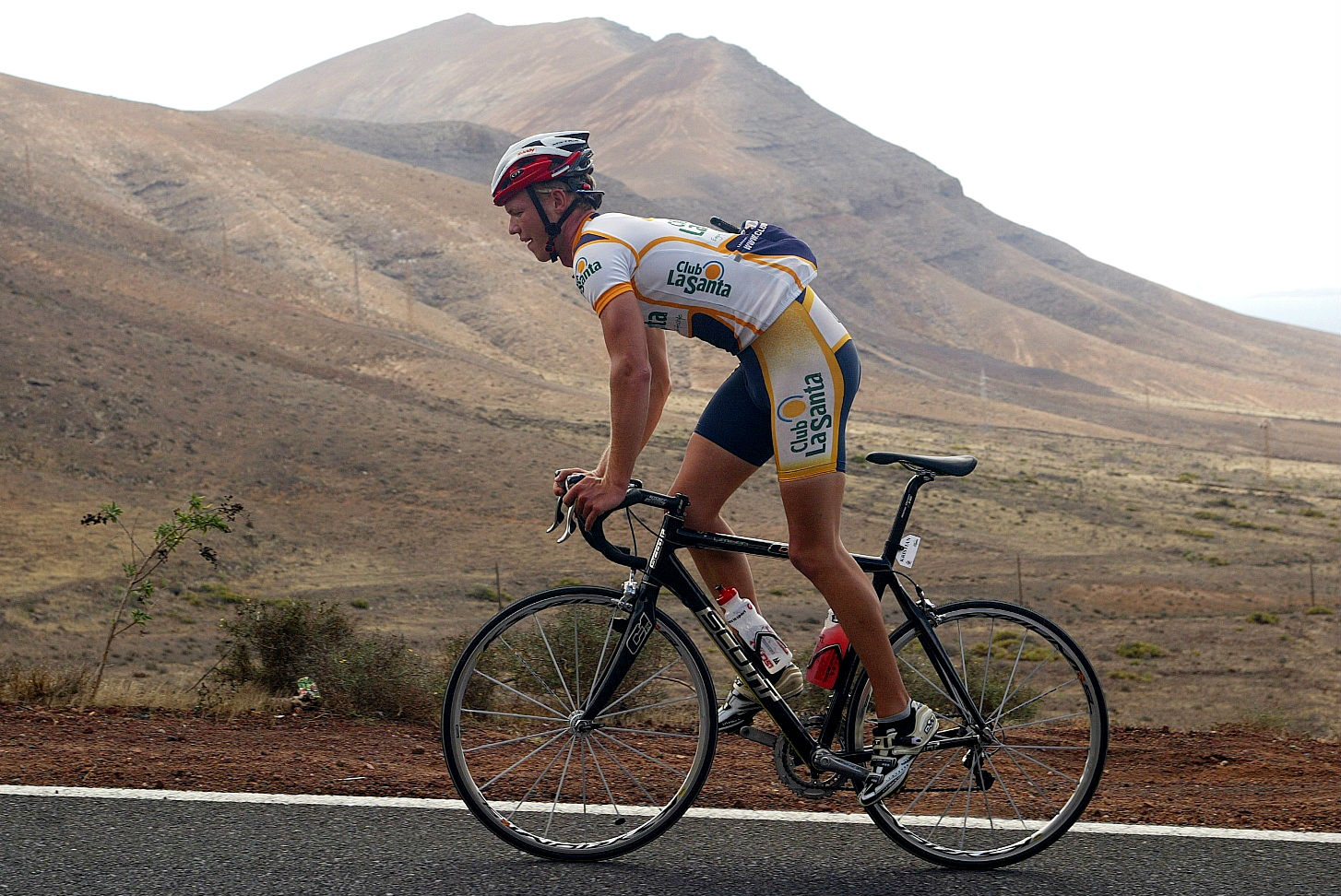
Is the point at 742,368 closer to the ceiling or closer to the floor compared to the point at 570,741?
closer to the ceiling

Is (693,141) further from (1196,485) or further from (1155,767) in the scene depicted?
(1155,767)

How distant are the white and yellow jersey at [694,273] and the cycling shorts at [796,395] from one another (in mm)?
64

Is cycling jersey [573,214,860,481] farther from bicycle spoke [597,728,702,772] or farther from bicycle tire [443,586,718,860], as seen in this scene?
bicycle spoke [597,728,702,772]

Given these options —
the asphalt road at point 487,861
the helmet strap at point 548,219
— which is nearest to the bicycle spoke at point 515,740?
the asphalt road at point 487,861

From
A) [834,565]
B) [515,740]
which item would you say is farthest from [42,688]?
[834,565]

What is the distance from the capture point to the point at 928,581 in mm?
33219

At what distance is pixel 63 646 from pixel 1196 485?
174 ft

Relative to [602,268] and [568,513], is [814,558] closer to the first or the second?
[568,513]

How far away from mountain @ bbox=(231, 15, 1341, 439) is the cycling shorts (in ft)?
284

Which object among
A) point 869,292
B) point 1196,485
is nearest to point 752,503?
point 1196,485

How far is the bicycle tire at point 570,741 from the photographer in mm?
3285

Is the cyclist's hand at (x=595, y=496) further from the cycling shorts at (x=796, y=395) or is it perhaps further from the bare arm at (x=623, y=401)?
the cycling shorts at (x=796, y=395)

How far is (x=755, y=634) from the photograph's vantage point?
339 centimetres

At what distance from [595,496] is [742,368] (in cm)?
55
